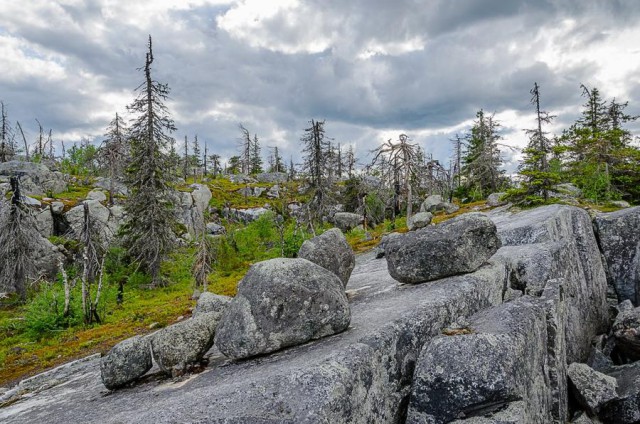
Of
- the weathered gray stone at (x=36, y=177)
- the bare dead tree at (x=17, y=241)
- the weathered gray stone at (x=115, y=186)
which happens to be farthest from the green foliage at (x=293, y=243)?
the weathered gray stone at (x=36, y=177)

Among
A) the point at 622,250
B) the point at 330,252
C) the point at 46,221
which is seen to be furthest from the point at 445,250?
the point at 46,221

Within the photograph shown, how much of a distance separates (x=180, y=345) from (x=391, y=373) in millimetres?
4325

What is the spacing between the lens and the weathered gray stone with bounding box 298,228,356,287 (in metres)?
10.9

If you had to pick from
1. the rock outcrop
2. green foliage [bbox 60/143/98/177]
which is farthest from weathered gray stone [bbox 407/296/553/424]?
green foliage [bbox 60/143/98/177]

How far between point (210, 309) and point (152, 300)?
24.9m

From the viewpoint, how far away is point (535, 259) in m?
12.2

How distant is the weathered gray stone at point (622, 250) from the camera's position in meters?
18.2

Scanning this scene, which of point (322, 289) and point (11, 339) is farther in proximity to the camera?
point (11, 339)

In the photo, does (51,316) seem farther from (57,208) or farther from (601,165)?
(601,165)

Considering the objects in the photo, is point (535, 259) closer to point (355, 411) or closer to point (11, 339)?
point (355, 411)

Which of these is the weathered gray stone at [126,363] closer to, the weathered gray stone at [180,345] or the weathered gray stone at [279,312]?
the weathered gray stone at [180,345]

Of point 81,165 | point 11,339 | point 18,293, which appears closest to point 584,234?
point 11,339

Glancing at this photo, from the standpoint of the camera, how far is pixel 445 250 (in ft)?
33.4

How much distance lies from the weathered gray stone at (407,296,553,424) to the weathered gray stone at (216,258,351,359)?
1929 mm
